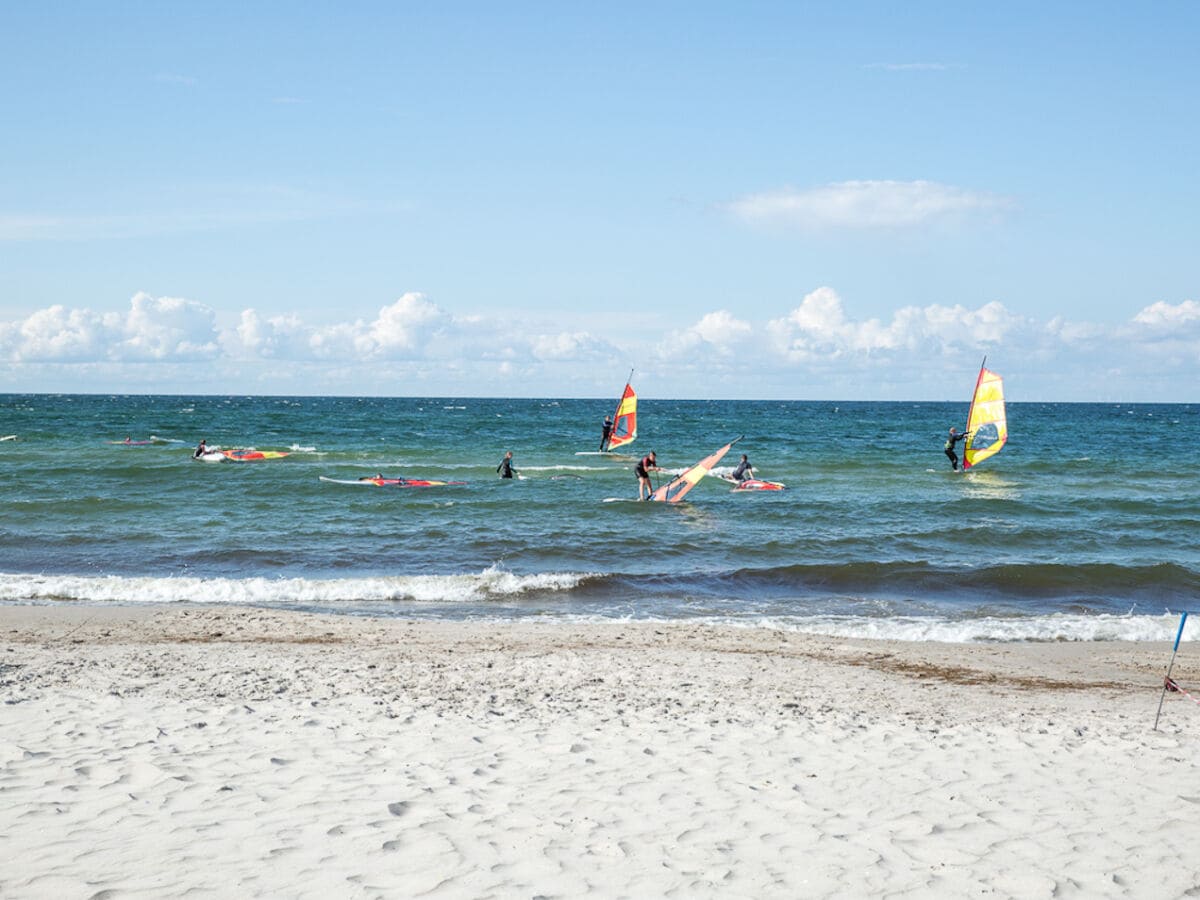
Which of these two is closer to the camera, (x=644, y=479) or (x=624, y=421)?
(x=644, y=479)

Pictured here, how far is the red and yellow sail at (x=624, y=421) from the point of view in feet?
123

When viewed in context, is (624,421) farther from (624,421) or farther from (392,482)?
(392,482)

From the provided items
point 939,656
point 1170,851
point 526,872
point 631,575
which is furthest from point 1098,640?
point 526,872

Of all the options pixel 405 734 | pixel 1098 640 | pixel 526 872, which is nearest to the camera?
pixel 526 872

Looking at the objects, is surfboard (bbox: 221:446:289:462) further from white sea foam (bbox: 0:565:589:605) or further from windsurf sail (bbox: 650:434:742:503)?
white sea foam (bbox: 0:565:589:605)

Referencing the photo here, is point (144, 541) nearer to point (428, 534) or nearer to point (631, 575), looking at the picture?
point (428, 534)

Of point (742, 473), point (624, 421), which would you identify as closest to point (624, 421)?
point (624, 421)

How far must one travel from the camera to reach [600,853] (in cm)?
491

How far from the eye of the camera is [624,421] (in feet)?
126

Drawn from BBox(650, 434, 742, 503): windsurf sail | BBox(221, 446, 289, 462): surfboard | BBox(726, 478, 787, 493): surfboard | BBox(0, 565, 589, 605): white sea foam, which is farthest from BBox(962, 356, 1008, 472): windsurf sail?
BBox(221, 446, 289, 462): surfboard

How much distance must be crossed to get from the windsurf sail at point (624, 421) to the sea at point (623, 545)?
13.4ft

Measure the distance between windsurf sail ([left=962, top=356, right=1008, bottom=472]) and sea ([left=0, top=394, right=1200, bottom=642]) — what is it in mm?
916

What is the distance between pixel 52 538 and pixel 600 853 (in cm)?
1611

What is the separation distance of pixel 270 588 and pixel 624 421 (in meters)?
25.4
